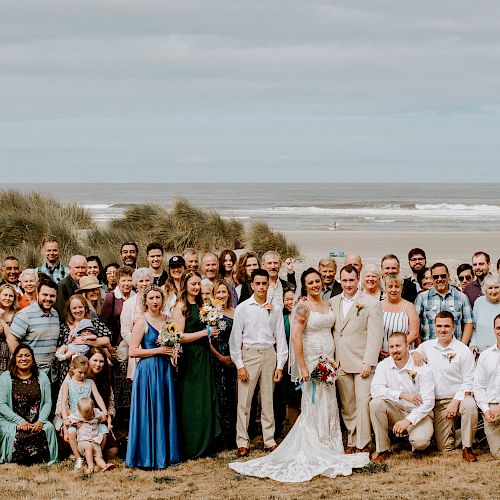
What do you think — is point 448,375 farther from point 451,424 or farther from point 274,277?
point 274,277

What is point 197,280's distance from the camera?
8242 millimetres

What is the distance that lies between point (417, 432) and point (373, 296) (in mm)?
1424

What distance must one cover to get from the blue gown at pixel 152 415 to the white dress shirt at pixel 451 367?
2.59m

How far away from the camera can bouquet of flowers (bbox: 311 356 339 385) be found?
323 inches

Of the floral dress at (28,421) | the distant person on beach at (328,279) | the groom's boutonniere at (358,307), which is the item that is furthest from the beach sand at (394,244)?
the floral dress at (28,421)

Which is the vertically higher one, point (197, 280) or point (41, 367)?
point (197, 280)

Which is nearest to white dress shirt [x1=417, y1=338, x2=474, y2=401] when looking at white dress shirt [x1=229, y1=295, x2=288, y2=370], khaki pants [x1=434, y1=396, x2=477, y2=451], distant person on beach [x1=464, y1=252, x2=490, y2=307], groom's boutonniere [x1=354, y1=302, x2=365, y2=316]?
khaki pants [x1=434, y1=396, x2=477, y2=451]

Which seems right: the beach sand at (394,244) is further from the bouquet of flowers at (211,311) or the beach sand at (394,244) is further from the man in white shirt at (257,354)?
the bouquet of flowers at (211,311)

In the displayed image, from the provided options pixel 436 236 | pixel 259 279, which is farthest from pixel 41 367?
pixel 436 236

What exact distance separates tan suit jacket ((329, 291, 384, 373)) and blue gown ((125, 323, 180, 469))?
177cm

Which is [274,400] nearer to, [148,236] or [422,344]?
[422,344]

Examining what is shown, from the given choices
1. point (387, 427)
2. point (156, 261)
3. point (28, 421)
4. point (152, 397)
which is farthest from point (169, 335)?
point (387, 427)

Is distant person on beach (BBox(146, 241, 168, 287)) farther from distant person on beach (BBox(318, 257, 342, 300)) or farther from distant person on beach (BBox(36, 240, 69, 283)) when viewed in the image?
distant person on beach (BBox(318, 257, 342, 300))

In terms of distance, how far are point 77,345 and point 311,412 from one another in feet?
8.06
